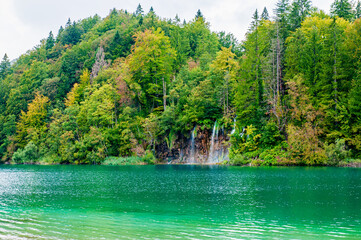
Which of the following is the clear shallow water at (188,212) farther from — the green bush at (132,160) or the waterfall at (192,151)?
the green bush at (132,160)

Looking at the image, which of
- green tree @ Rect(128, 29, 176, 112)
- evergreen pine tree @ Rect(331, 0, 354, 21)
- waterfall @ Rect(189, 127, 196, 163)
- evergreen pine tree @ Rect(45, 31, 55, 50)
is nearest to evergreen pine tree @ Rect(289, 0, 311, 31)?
evergreen pine tree @ Rect(331, 0, 354, 21)

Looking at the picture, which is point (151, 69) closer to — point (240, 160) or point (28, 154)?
point (240, 160)

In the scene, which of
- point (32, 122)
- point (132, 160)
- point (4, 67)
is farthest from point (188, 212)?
point (4, 67)

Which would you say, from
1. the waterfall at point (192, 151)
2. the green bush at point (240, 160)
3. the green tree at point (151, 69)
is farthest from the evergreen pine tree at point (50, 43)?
the green bush at point (240, 160)

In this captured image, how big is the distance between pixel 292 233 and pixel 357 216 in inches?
168

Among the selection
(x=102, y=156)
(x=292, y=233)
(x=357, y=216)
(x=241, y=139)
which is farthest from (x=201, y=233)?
(x=102, y=156)

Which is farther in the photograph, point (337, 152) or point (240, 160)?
point (240, 160)

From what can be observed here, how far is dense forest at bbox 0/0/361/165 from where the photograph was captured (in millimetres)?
43625

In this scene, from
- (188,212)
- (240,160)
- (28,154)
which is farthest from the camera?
(28,154)

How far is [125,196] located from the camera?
20078 mm

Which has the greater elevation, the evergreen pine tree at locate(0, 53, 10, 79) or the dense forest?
the evergreen pine tree at locate(0, 53, 10, 79)

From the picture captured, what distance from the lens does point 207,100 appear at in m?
54.6

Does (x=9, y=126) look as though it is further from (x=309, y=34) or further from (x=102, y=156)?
(x=309, y=34)

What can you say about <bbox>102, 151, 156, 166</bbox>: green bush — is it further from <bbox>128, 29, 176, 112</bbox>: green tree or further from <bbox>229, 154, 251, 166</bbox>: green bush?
<bbox>229, 154, 251, 166</bbox>: green bush
